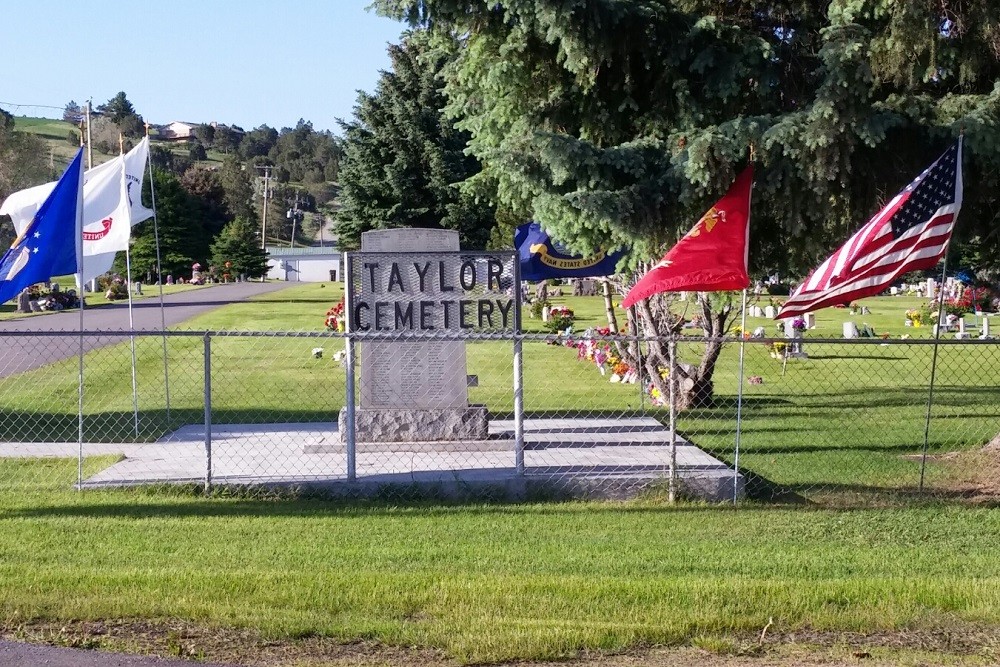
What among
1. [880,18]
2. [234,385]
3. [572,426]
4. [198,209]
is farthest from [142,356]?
[198,209]

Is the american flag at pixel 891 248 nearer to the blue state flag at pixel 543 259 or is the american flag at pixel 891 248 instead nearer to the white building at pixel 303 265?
the blue state flag at pixel 543 259

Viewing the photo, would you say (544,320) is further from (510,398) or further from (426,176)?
(510,398)

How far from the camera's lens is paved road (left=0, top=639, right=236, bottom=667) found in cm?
511

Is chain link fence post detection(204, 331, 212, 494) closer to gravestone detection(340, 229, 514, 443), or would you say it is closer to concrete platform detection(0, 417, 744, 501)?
concrete platform detection(0, 417, 744, 501)

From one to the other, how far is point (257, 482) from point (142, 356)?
15.0m

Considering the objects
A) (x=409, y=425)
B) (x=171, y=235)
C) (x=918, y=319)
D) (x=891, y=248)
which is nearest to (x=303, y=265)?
(x=171, y=235)

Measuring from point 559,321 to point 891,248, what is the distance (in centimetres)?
2479

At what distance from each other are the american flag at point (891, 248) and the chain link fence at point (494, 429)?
0.44 meters

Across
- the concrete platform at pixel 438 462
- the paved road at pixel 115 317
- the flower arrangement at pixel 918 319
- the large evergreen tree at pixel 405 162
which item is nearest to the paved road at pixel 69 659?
the concrete platform at pixel 438 462

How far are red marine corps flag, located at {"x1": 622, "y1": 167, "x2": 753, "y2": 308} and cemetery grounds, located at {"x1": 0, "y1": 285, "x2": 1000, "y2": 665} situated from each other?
5.82 feet

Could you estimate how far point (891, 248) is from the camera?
27.4 feet

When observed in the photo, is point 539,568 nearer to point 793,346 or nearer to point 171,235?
point 793,346

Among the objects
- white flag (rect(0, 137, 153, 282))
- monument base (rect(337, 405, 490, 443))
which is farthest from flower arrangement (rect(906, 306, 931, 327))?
white flag (rect(0, 137, 153, 282))

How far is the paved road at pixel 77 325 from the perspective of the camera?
22250mm
